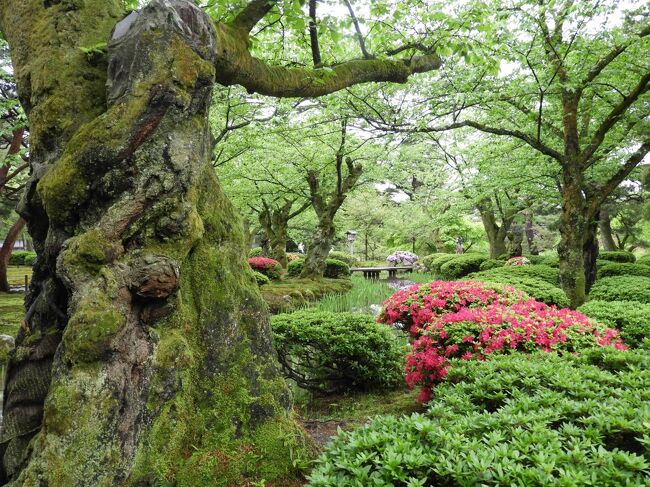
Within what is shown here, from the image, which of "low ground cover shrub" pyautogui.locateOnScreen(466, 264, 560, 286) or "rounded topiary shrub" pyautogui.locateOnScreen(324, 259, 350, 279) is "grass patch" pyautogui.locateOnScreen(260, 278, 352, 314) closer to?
"rounded topiary shrub" pyautogui.locateOnScreen(324, 259, 350, 279)

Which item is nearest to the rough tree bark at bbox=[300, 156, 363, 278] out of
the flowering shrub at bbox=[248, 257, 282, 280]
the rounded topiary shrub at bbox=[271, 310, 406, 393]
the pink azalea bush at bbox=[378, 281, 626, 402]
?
the flowering shrub at bbox=[248, 257, 282, 280]

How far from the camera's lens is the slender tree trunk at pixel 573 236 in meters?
7.53

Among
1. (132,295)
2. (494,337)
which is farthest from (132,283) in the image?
(494,337)

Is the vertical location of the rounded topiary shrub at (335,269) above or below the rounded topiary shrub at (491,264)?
below

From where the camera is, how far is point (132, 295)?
2.16 m

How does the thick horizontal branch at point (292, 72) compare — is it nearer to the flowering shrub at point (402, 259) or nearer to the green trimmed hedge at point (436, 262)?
the green trimmed hedge at point (436, 262)

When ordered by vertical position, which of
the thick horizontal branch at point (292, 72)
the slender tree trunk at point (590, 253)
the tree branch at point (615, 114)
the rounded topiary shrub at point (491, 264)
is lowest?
the rounded topiary shrub at point (491, 264)

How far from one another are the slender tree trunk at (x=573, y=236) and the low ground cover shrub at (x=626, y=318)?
1.72 m

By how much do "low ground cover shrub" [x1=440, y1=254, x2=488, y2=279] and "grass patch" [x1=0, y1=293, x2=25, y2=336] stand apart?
15.2 m

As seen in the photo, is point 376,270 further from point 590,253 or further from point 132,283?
point 132,283

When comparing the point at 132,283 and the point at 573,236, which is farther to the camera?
the point at 573,236

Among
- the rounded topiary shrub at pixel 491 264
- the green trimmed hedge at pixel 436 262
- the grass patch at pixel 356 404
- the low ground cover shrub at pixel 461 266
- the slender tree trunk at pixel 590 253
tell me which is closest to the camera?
the grass patch at pixel 356 404

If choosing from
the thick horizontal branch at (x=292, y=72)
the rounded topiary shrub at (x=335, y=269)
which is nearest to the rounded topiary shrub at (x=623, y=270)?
the rounded topiary shrub at (x=335, y=269)

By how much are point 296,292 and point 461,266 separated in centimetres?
903
